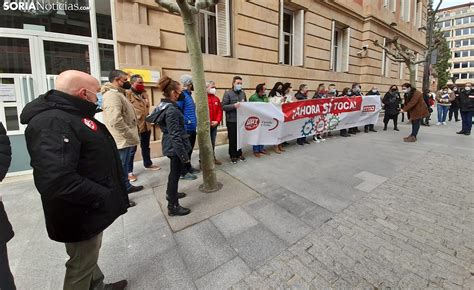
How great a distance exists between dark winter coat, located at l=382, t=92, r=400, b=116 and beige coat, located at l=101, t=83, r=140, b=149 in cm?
967

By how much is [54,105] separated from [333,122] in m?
8.11

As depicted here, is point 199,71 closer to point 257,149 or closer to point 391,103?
point 257,149

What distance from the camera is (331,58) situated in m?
12.7

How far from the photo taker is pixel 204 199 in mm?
3928

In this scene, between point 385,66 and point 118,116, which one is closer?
point 118,116

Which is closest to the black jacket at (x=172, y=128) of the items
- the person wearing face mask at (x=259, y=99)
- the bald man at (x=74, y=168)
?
the bald man at (x=74, y=168)

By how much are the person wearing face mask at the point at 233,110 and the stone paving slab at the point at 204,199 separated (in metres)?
1.17

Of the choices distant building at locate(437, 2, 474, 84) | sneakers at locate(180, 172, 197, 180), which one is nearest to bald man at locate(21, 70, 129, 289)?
sneakers at locate(180, 172, 197, 180)

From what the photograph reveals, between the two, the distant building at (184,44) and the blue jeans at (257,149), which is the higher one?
the distant building at (184,44)

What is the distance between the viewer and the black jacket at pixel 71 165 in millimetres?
1504

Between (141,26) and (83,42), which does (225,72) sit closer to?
(141,26)

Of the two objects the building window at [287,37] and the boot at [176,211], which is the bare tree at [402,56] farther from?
the boot at [176,211]

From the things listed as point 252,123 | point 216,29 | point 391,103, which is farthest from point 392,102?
point 216,29

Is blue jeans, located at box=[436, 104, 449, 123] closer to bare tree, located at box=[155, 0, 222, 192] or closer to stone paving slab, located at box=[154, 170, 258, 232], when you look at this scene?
stone paving slab, located at box=[154, 170, 258, 232]
